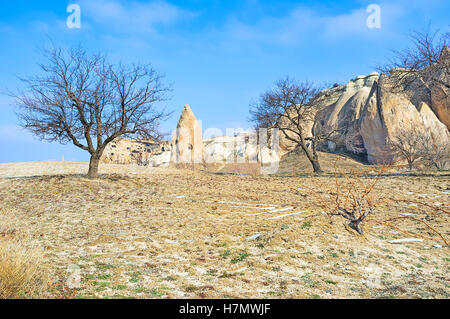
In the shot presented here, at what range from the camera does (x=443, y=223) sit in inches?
285

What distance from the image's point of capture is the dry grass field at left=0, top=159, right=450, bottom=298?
12.6 ft

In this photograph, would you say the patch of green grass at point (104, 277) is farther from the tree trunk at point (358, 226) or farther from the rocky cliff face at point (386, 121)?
the rocky cliff face at point (386, 121)

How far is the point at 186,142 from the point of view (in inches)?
1196

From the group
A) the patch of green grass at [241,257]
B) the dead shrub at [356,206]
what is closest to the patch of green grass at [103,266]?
the patch of green grass at [241,257]

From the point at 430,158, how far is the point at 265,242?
21297mm

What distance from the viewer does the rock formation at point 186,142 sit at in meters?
30.2

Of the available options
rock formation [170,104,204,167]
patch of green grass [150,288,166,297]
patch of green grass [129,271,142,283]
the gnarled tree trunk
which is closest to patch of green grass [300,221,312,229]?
patch of green grass [129,271,142,283]

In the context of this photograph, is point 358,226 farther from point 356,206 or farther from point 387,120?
point 387,120

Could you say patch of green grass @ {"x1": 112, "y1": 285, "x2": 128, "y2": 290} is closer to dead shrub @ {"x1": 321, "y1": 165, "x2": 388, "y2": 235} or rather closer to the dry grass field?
the dry grass field

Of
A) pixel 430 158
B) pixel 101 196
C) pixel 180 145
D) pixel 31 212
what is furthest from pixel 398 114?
pixel 31 212

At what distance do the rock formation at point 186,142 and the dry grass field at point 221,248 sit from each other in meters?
18.6

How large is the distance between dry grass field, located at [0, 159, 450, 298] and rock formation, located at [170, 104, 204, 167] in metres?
18.6
